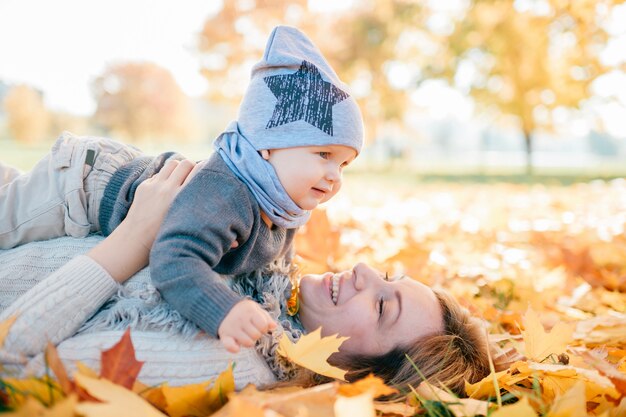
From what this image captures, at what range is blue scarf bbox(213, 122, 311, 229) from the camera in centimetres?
167

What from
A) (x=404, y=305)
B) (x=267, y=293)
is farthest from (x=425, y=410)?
(x=267, y=293)

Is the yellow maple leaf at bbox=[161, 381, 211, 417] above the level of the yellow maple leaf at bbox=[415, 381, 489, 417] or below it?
above

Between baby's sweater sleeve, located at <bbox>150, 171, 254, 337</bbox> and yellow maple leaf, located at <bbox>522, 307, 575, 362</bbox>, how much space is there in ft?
2.88

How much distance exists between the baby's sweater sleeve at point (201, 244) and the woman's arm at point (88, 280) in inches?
8.8

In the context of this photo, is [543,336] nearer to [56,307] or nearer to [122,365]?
[122,365]

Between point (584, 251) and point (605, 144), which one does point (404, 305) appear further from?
point (605, 144)

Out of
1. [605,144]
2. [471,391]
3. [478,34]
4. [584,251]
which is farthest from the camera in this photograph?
[605,144]

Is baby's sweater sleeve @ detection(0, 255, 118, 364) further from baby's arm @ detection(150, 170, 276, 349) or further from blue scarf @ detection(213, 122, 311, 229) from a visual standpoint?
blue scarf @ detection(213, 122, 311, 229)

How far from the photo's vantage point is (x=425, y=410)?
1468mm

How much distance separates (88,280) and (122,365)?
1.42 ft

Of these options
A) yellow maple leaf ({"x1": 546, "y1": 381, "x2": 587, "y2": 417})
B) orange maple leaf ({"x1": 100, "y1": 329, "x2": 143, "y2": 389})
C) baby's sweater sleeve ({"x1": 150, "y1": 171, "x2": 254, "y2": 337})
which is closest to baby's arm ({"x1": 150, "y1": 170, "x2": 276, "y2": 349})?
baby's sweater sleeve ({"x1": 150, "y1": 171, "x2": 254, "y2": 337})

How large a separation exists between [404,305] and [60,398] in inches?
43.3

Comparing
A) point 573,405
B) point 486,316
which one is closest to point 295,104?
point 573,405

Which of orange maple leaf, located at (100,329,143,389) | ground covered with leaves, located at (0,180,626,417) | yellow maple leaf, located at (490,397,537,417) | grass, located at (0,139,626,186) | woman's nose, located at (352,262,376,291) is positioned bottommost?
grass, located at (0,139,626,186)
